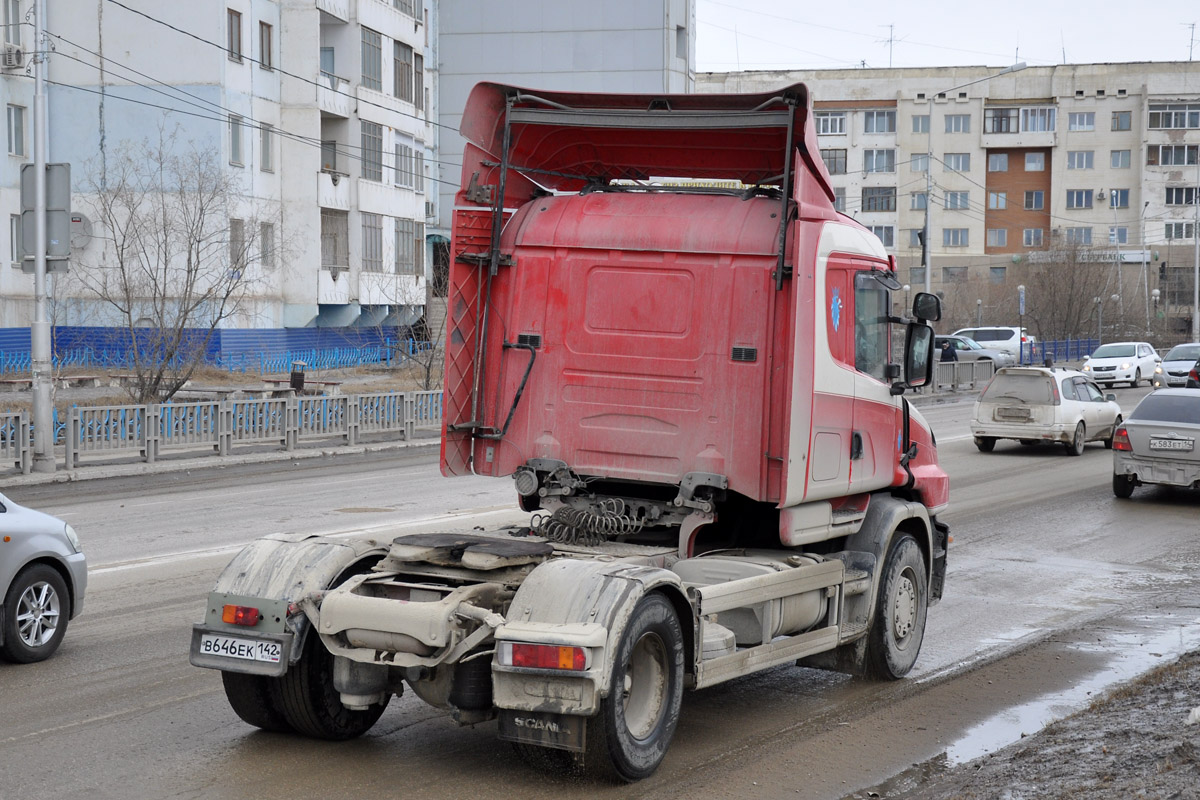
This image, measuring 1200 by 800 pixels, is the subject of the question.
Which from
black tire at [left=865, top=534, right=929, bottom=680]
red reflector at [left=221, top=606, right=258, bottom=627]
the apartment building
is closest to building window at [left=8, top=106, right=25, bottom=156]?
black tire at [left=865, top=534, right=929, bottom=680]

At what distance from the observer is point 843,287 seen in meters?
7.63

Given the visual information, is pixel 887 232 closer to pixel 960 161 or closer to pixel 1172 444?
pixel 960 161

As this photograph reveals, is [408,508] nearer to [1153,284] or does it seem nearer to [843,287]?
[843,287]

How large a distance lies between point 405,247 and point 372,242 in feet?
9.65

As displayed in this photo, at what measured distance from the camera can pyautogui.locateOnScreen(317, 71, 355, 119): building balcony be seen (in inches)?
1865

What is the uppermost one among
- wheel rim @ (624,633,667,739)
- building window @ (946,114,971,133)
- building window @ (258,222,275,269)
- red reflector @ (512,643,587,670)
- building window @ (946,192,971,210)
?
building window @ (946,114,971,133)

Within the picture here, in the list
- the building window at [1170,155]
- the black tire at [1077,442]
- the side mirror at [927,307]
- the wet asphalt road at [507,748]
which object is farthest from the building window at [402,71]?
the building window at [1170,155]

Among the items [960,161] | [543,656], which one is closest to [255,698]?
[543,656]

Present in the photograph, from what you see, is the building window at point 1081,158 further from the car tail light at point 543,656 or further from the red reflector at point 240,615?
the car tail light at point 543,656

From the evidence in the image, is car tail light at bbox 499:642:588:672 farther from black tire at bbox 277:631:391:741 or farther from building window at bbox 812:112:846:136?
building window at bbox 812:112:846:136

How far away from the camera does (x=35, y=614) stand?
8.42m

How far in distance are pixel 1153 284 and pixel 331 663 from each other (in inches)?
3991

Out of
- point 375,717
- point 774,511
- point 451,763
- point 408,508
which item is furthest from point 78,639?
point 408,508

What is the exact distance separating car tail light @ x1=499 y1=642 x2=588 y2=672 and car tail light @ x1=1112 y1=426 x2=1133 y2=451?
14.6m
